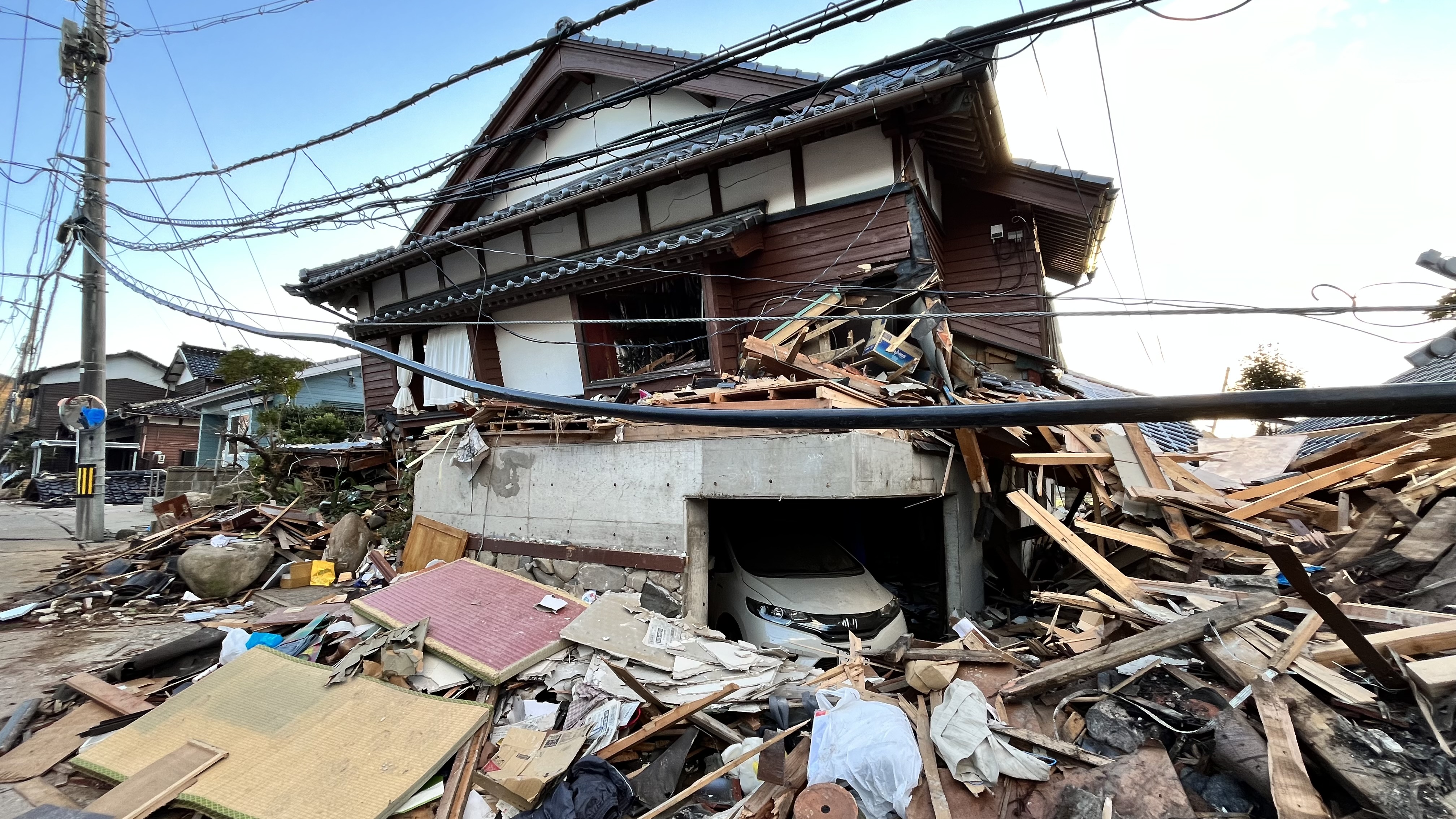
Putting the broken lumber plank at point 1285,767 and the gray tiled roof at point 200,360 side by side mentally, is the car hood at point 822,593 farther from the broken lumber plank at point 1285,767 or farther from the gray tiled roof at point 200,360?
the gray tiled roof at point 200,360

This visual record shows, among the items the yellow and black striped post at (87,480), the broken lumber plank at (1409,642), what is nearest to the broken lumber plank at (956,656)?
the broken lumber plank at (1409,642)

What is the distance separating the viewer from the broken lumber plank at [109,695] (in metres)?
4.44

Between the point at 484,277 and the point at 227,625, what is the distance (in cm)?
699

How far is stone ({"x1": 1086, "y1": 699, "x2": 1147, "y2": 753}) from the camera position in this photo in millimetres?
3238

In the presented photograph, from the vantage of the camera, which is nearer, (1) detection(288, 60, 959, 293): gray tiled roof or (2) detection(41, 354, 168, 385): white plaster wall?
(1) detection(288, 60, 959, 293): gray tiled roof

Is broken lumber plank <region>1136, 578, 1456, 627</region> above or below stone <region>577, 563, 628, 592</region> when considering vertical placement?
below

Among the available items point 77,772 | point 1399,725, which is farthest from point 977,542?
point 77,772

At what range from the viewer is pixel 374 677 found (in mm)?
4398

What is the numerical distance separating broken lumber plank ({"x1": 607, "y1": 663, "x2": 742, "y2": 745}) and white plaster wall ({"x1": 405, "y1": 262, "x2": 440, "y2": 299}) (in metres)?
10.4

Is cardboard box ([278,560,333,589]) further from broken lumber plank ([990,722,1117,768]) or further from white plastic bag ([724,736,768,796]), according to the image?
broken lumber plank ([990,722,1117,768])

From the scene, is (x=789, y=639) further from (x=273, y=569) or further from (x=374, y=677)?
(x=273, y=569)

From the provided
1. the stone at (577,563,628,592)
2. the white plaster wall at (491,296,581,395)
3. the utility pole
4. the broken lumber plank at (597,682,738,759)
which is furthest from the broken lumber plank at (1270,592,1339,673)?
the utility pole

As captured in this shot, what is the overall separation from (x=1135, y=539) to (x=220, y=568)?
11159 mm

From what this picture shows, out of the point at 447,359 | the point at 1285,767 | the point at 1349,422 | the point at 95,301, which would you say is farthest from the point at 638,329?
the point at 1349,422
